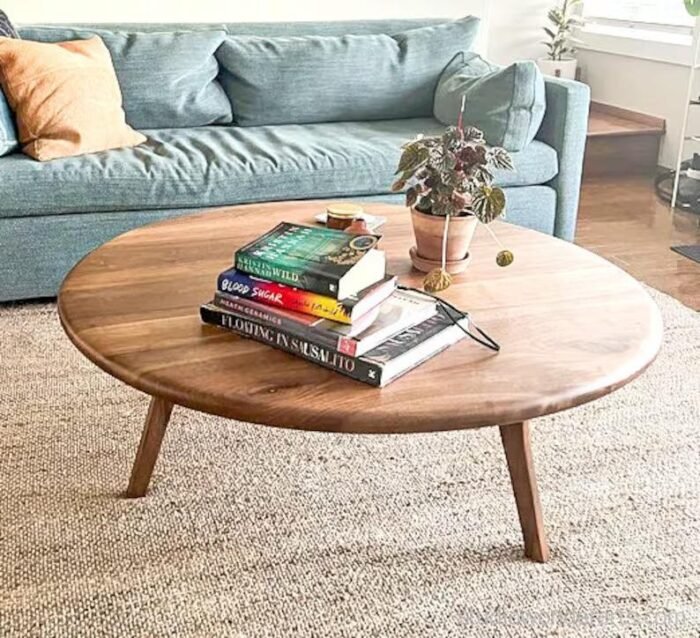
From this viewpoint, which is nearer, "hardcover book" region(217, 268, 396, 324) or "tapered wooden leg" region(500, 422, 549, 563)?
"hardcover book" region(217, 268, 396, 324)

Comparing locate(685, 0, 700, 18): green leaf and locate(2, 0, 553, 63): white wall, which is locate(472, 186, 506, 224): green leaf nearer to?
locate(2, 0, 553, 63): white wall

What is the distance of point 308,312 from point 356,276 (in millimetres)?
91

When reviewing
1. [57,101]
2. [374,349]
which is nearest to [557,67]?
[57,101]

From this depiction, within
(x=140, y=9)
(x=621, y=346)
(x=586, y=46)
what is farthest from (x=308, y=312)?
(x=586, y=46)

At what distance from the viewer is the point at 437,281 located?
1584 mm

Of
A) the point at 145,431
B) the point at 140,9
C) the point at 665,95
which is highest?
the point at 140,9

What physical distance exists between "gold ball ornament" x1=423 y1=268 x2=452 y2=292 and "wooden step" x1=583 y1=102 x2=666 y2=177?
2.91 m

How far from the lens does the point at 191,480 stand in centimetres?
182

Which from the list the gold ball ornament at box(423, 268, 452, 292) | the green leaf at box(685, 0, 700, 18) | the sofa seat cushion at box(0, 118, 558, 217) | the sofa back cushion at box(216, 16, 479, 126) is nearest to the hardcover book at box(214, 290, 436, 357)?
the gold ball ornament at box(423, 268, 452, 292)

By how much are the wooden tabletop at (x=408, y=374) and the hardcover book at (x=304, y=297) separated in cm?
7

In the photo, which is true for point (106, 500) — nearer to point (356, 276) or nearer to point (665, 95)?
point (356, 276)

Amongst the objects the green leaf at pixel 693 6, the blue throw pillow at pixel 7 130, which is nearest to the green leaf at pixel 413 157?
the blue throw pillow at pixel 7 130

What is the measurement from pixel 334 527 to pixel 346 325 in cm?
52

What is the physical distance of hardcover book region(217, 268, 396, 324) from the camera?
133 centimetres
